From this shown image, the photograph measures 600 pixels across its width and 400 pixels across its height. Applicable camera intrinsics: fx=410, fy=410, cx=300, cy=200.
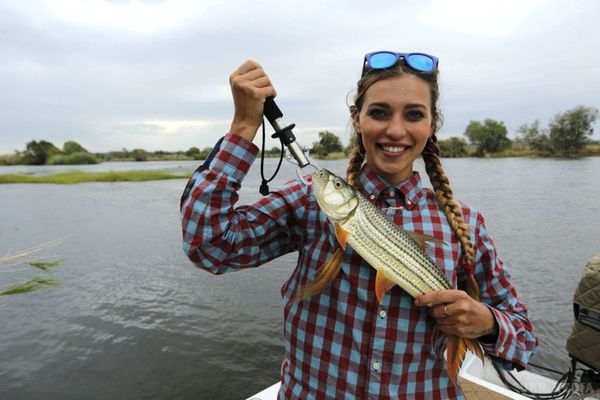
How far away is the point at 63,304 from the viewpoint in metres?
11.4

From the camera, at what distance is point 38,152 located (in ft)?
275

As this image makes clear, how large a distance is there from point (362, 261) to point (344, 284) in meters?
0.14

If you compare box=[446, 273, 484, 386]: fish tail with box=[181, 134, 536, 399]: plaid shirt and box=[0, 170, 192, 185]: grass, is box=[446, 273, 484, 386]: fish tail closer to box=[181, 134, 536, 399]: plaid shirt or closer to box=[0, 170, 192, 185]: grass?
box=[181, 134, 536, 399]: plaid shirt

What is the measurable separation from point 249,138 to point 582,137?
102 m

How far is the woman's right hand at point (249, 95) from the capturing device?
5.76ft

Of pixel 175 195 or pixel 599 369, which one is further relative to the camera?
pixel 175 195

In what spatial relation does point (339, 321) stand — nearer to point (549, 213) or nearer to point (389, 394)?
point (389, 394)

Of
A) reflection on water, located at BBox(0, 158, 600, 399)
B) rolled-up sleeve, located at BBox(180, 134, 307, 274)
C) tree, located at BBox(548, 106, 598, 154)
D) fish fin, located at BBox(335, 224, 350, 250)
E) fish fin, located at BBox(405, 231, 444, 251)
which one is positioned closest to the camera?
rolled-up sleeve, located at BBox(180, 134, 307, 274)

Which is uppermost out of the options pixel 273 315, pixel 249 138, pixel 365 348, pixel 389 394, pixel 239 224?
pixel 249 138

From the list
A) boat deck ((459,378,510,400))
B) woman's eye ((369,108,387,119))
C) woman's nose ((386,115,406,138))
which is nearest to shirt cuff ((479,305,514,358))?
woman's nose ((386,115,406,138))

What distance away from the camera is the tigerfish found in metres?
1.85

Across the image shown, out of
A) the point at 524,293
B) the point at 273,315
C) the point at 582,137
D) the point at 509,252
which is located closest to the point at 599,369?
the point at 273,315

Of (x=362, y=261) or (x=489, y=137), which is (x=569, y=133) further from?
(x=362, y=261)

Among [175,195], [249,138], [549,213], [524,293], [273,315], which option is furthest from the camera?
[175,195]
